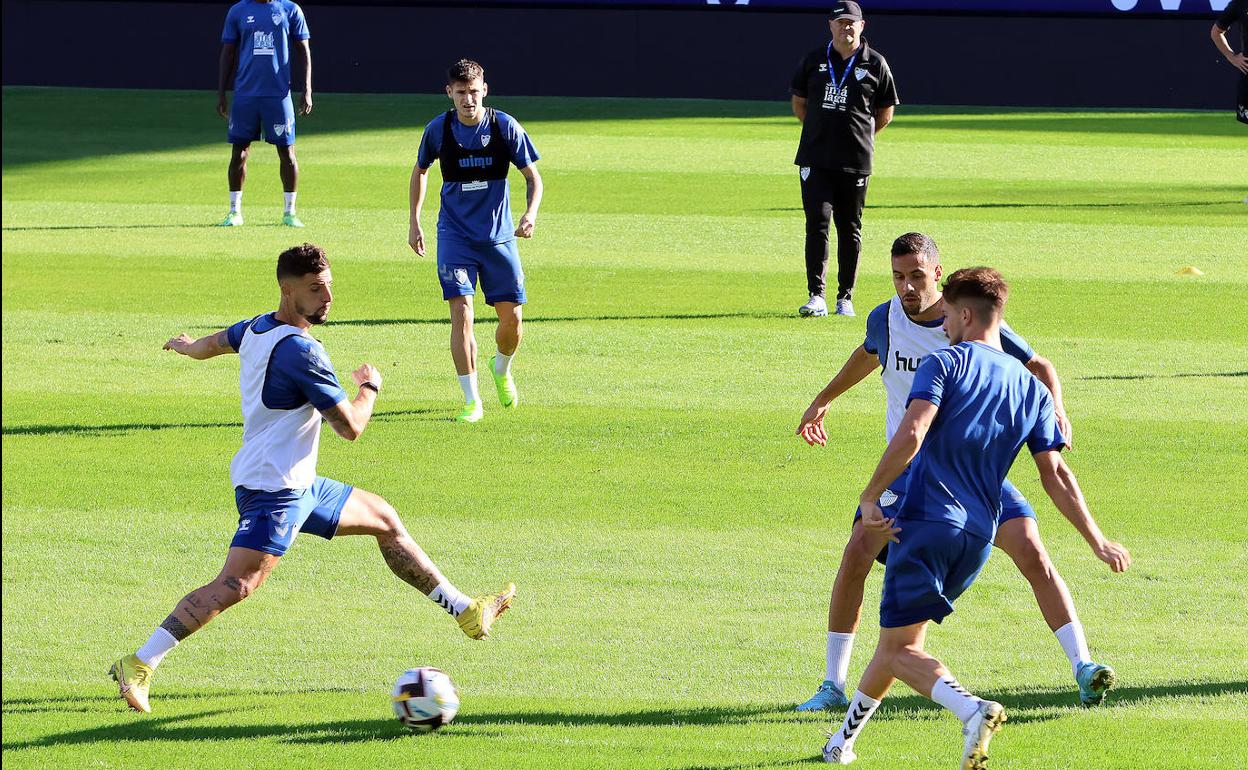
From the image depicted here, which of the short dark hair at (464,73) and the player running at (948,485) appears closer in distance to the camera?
the player running at (948,485)

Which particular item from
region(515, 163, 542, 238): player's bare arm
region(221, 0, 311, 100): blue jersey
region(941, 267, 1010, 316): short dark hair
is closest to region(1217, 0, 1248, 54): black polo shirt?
region(221, 0, 311, 100): blue jersey

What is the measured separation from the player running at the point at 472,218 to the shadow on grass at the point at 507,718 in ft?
14.7

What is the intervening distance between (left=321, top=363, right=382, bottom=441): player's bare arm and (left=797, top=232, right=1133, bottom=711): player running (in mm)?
1846

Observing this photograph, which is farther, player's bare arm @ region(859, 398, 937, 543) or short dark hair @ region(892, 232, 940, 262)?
short dark hair @ region(892, 232, 940, 262)

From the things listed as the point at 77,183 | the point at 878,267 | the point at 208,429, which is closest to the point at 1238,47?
the point at 878,267

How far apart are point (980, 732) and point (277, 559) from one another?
265cm

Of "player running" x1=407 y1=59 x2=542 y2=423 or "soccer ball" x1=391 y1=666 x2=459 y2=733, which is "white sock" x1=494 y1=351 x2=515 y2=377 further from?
"soccer ball" x1=391 y1=666 x2=459 y2=733

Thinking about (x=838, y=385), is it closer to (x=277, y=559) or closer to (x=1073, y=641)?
(x=1073, y=641)

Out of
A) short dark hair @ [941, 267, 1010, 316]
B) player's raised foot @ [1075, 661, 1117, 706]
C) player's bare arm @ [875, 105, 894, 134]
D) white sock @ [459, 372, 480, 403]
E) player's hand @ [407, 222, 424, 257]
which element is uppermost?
short dark hair @ [941, 267, 1010, 316]

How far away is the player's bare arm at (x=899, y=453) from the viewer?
5469mm

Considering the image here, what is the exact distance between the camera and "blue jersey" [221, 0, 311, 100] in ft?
60.0

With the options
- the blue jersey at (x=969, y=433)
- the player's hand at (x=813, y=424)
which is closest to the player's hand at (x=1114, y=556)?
the blue jersey at (x=969, y=433)

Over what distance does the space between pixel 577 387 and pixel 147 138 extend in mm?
16081

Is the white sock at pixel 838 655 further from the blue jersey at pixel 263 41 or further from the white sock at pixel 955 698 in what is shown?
the blue jersey at pixel 263 41
